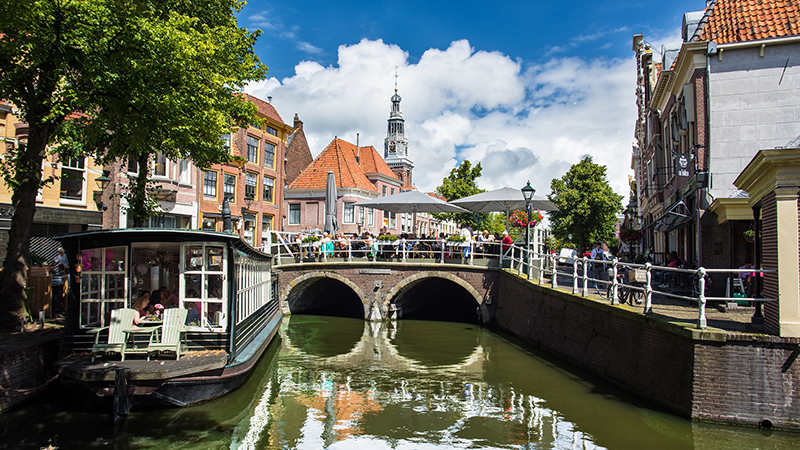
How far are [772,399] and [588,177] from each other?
91.3ft

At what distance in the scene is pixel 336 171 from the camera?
4066 centimetres

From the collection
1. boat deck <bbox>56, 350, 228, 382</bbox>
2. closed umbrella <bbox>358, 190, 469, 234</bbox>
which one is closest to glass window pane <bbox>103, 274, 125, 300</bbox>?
boat deck <bbox>56, 350, 228, 382</bbox>

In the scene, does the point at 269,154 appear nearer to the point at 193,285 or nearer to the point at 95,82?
the point at 95,82

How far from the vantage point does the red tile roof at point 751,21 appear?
1380cm

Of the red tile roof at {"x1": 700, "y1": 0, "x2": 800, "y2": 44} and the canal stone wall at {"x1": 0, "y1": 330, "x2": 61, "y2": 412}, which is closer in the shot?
the canal stone wall at {"x1": 0, "y1": 330, "x2": 61, "y2": 412}

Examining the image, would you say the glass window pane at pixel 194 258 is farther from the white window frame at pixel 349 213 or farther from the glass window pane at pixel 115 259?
the white window frame at pixel 349 213

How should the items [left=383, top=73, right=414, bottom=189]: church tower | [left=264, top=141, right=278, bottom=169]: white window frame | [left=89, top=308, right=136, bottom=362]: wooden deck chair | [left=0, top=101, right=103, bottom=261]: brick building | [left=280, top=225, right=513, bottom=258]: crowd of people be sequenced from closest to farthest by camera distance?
[left=89, top=308, right=136, bottom=362]: wooden deck chair
[left=0, top=101, right=103, bottom=261]: brick building
[left=280, top=225, right=513, bottom=258]: crowd of people
[left=264, top=141, right=278, bottom=169]: white window frame
[left=383, top=73, right=414, bottom=189]: church tower

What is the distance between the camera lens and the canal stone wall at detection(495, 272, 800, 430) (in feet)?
24.8

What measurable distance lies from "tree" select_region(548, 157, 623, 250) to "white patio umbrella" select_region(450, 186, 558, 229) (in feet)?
45.1

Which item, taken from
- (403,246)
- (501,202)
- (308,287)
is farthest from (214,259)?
(308,287)

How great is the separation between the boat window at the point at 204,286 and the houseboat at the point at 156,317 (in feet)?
0.06

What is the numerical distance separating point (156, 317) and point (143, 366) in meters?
1.02

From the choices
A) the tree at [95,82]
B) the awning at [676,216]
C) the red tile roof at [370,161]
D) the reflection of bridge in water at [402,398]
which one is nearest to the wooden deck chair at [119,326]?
the reflection of bridge in water at [402,398]

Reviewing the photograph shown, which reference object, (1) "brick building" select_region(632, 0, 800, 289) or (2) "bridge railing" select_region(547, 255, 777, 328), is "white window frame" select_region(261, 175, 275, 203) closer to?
(2) "bridge railing" select_region(547, 255, 777, 328)
